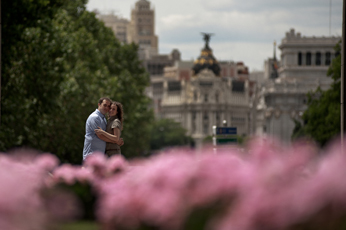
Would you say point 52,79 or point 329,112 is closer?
point 52,79

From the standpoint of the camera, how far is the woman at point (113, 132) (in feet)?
48.4

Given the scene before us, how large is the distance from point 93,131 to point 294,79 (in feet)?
545

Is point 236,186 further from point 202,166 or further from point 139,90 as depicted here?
point 139,90

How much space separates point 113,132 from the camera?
15.1 metres

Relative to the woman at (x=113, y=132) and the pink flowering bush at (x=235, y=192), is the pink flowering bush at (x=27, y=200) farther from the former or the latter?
the woman at (x=113, y=132)

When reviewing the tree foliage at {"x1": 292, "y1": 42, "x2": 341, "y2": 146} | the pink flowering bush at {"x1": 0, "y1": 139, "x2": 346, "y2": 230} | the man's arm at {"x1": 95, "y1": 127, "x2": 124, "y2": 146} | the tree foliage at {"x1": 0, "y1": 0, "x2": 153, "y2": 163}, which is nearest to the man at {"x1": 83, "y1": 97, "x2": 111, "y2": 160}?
the man's arm at {"x1": 95, "y1": 127, "x2": 124, "y2": 146}

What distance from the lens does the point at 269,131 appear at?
6781 inches

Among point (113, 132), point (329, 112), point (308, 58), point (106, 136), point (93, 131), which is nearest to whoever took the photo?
point (106, 136)

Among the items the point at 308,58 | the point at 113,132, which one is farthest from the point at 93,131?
the point at 308,58

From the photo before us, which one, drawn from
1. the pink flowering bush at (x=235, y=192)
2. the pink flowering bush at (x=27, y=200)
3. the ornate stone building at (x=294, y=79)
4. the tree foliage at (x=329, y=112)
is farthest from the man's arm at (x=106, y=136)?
the ornate stone building at (x=294, y=79)

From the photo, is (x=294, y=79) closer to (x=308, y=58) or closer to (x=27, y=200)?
(x=308, y=58)

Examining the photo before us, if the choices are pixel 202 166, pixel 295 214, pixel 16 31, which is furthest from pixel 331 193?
pixel 16 31

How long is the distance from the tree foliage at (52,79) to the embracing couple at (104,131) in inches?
684

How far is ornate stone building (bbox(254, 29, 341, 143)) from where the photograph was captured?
173 meters
